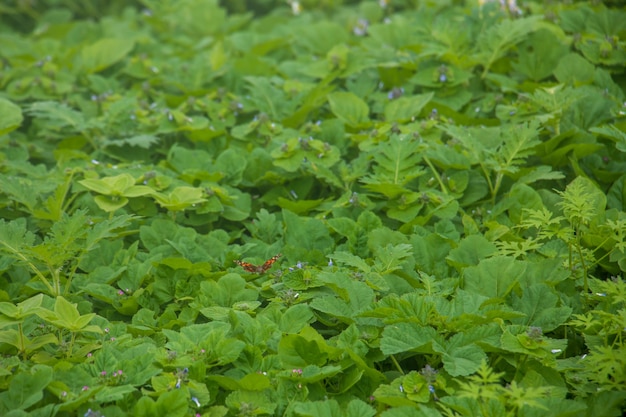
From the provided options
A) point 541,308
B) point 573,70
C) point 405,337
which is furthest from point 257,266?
point 573,70

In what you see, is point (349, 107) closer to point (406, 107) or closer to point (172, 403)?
point (406, 107)

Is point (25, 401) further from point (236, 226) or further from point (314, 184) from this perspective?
point (314, 184)

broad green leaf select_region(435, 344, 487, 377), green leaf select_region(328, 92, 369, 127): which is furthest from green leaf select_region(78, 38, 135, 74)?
broad green leaf select_region(435, 344, 487, 377)

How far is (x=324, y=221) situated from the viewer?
3.16 metres

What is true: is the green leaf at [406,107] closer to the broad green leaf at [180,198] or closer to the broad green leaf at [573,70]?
the broad green leaf at [573,70]

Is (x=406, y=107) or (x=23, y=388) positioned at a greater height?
(x=406, y=107)

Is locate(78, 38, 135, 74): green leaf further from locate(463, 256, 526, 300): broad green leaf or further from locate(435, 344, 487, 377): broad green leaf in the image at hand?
locate(435, 344, 487, 377): broad green leaf

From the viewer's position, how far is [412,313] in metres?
2.43

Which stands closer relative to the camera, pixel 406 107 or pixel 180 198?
pixel 180 198

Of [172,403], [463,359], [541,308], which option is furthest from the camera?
[541,308]

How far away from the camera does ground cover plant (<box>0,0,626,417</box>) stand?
7.59 feet

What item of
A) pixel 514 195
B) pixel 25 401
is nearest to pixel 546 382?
pixel 514 195

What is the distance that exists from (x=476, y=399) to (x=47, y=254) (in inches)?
59.7

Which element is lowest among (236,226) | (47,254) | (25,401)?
(236,226)
